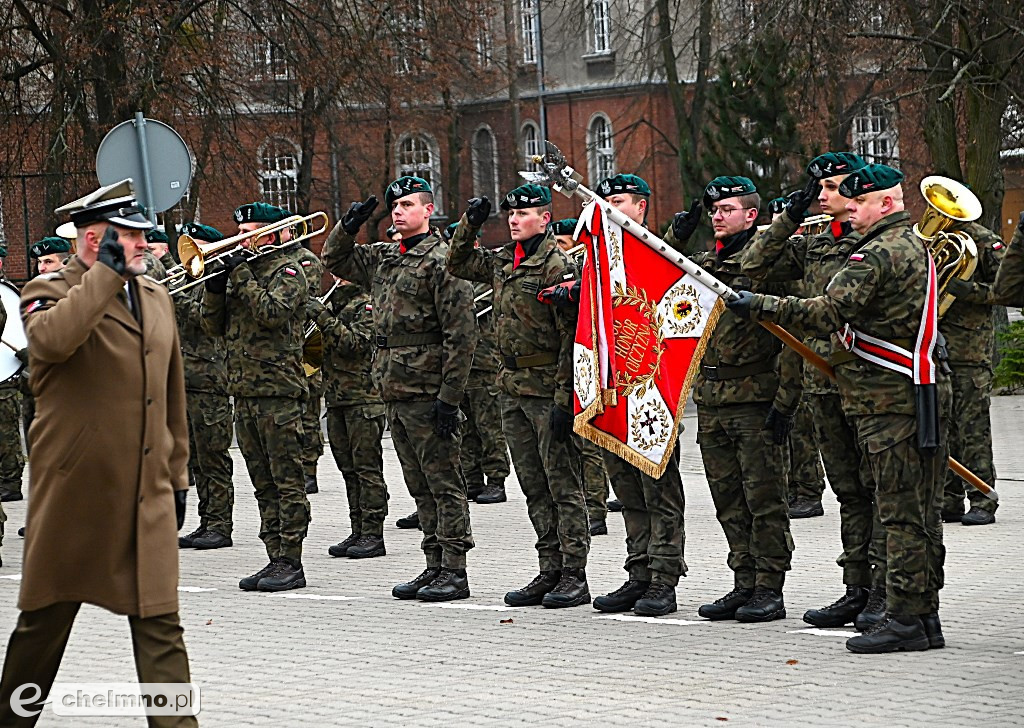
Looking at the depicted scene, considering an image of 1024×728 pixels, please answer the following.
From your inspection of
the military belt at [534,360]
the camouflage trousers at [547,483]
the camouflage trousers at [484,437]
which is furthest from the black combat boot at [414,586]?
the camouflage trousers at [484,437]

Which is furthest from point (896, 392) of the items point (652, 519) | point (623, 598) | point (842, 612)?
point (623, 598)

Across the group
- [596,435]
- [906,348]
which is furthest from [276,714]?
[906,348]

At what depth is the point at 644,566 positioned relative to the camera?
31.6 ft

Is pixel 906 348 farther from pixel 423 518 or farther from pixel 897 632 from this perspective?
pixel 423 518

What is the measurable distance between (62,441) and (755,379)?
4016 mm

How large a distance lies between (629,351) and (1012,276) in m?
2.26

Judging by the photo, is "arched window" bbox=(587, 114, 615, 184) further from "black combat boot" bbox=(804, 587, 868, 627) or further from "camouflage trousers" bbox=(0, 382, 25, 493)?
"black combat boot" bbox=(804, 587, 868, 627)

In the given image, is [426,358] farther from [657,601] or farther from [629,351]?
[657,601]

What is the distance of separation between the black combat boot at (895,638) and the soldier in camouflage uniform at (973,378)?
4219 mm

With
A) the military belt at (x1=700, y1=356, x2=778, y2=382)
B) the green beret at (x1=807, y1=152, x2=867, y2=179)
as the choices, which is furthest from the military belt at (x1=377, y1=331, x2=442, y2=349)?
the green beret at (x1=807, y1=152, x2=867, y2=179)

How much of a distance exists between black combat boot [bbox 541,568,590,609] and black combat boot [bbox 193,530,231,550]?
390 cm

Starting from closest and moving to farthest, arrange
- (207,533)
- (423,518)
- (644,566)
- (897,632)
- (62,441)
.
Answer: (62,441)
(897,632)
(644,566)
(423,518)
(207,533)

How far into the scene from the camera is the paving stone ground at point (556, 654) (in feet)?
23.3

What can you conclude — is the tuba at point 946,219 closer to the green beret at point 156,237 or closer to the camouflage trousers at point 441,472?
the camouflage trousers at point 441,472
